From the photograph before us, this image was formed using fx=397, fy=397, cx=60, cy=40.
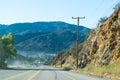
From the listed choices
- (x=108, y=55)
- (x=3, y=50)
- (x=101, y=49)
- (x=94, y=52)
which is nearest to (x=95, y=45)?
(x=94, y=52)

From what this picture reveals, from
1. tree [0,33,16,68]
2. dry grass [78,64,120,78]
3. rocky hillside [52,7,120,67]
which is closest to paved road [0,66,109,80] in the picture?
dry grass [78,64,120,78]

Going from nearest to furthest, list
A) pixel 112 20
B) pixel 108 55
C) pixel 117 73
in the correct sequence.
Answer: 1. pixel 117 73
2. pixel 108 55
3. pixel 112 20

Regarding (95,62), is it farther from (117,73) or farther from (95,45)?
(117,73)

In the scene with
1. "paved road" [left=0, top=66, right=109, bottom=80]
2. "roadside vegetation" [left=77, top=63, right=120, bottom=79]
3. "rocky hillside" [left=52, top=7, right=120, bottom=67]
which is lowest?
"paved road" [left=0, top=66, right=109, bottom=80]

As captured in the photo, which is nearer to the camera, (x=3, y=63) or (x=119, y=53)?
(x=119, y=53)

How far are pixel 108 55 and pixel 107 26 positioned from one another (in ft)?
24.2

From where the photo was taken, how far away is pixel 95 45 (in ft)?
266

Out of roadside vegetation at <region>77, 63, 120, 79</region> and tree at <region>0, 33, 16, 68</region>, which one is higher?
tree at <region>0, 33, 16, 68</region>

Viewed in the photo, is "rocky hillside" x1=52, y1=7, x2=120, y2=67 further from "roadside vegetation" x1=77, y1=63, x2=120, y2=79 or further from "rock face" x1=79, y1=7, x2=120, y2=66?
"roadside vegetation" x1=77, y1=63, x2=120, y2=79

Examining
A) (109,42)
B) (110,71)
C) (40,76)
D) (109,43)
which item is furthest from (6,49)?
(40,76)

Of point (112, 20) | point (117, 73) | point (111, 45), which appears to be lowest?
point (117, 73)

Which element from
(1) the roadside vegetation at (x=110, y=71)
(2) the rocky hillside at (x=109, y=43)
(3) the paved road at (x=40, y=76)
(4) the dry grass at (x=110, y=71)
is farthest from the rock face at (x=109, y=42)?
(3) the paved road at (x=40, y=76)

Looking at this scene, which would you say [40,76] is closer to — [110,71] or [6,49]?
[110,71]

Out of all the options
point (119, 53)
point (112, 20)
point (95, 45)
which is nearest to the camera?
point (119, 53)
